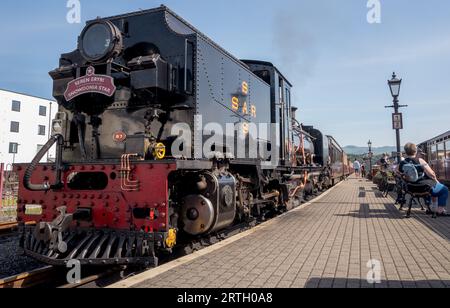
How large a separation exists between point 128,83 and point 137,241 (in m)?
2.51

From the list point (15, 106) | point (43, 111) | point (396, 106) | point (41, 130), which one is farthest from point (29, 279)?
point (43, 111)

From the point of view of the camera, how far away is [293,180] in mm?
10508

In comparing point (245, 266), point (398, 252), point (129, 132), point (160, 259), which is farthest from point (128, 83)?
point (398, 252)

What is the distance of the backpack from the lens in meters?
8.16

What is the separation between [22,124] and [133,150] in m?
44.7

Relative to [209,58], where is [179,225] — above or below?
below

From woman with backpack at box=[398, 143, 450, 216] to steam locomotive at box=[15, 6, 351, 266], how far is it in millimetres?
4382

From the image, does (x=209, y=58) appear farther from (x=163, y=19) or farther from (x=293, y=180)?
(x=293, y=180)

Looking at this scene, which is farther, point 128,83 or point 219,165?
point 219,165

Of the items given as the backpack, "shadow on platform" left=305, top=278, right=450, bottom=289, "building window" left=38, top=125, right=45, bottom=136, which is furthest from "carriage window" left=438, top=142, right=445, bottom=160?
"building window" left=38, top=125, right=45, bottom=136

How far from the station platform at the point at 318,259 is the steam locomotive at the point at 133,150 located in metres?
0.47

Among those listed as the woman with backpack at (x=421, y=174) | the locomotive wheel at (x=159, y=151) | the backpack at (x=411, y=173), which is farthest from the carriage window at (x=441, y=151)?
the locomotive wheel at (x=159, y=151)

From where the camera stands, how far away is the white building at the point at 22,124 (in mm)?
40188

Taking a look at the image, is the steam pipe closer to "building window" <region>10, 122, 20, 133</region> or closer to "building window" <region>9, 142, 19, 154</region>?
"building window" <region>9, 142, 19, 154</region>
